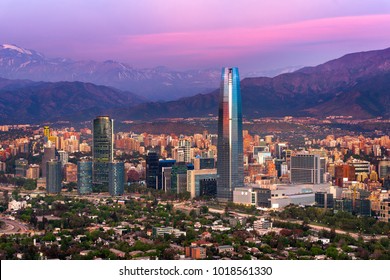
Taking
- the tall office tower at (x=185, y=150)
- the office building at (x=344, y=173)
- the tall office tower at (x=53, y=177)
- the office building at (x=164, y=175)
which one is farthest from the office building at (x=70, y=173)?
the office building at (x=344, y=173)

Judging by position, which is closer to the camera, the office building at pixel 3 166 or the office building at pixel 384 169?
the office building at pixel 384 169

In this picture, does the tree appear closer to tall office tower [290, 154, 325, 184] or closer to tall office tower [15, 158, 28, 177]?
tall office tower [290, 154, 325, 184]

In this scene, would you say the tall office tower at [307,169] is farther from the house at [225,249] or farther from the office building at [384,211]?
the house at [225,249]

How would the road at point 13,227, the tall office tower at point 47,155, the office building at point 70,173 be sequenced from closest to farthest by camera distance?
the road at point 13,227 < the office building at point 70,173 < the tall office tower at point 47,155

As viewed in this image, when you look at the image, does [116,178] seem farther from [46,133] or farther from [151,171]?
[46,133]

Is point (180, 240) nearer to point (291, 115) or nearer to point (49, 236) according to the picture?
point (49, 236)

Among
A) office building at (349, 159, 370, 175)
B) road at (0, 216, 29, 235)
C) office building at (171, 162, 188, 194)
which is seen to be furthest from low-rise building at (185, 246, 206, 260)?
office building at (349, 159, 370, 175)

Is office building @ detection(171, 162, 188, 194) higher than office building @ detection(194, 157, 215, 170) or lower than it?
lower
